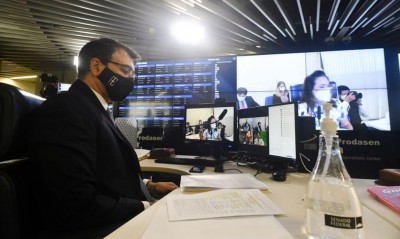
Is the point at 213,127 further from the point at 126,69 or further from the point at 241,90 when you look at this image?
the point at 241,90

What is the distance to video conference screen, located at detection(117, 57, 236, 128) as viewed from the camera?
3.96 metres

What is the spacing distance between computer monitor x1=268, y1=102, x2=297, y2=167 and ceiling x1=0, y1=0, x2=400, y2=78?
2.01m

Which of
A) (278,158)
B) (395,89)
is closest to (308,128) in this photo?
(278,158)

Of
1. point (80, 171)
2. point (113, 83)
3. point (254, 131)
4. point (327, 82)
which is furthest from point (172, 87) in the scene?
point (80, 171)

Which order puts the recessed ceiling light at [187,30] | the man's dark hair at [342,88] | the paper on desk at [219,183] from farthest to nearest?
1. the man's dark hair at [342,88]
2. the recessed ceiling light at [187,30]
3. the paper on desk at [219,183]

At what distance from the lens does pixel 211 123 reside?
227 centimetres

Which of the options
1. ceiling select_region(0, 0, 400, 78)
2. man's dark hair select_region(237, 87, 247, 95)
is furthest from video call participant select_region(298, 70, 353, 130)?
man's dark hair select_region(237, 87, 247, 95)

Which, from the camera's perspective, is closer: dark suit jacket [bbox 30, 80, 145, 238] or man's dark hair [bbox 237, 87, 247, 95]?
dark suit jacket [bbox 30, 80, 145, 238]

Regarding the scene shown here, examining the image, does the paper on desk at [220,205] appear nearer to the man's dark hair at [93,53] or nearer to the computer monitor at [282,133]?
the computer monitor at [282,133]

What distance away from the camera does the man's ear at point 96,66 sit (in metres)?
1.47

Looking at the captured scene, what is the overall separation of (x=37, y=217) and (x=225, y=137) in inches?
61.9

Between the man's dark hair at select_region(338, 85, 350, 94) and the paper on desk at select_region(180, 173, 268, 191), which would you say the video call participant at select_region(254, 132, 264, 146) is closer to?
the paper on desk at select_region(180, 173, 268, 191)

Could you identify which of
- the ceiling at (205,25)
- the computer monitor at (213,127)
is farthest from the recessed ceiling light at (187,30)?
the computer monitor at (213,127)

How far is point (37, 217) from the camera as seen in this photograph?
0.94 meters
